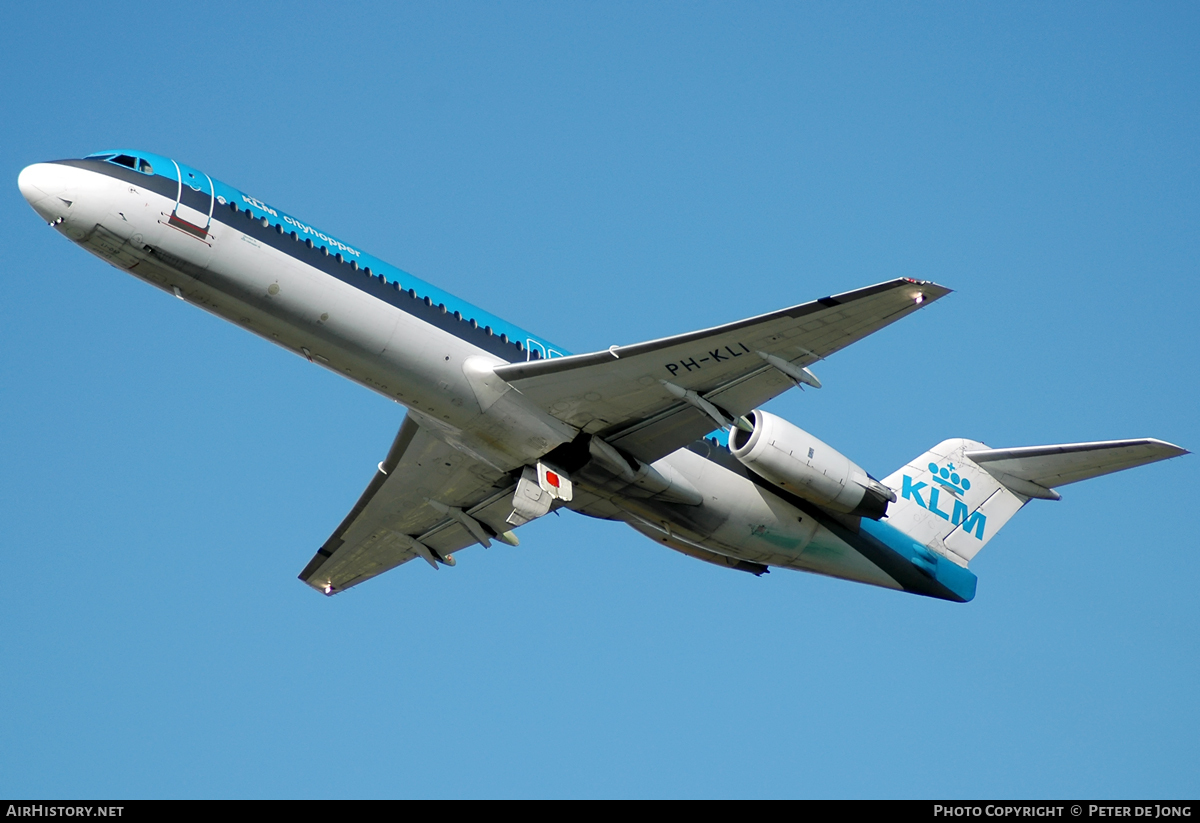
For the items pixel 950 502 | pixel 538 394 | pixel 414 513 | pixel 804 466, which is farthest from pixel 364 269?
pixel 950 502

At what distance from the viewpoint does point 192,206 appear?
64.7ft

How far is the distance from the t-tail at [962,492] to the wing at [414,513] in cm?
781

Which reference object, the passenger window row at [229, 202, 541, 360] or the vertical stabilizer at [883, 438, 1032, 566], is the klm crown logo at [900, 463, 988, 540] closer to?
the vertical stabilizer at [883, 438, 1032, 566]

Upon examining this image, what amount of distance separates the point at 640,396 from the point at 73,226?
8.70m

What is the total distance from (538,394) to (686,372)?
2358 millimetres

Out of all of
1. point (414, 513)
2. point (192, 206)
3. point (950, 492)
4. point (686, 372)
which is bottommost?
point (414, 513)

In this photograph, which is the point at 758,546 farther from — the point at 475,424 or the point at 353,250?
the point at 353,250

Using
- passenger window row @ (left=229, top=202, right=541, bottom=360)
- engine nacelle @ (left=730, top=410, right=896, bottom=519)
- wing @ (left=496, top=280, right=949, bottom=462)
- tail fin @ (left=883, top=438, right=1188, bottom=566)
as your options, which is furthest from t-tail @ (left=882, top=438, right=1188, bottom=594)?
passenger window row @ (left=229, top=202, right=541, bottom=360)

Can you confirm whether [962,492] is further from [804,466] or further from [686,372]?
[686,372]

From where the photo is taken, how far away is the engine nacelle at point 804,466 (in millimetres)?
22422

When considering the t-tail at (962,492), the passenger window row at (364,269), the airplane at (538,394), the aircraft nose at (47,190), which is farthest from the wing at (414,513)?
the t-tail at (962,492)

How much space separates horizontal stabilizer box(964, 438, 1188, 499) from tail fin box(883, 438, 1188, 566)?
0.07ft
